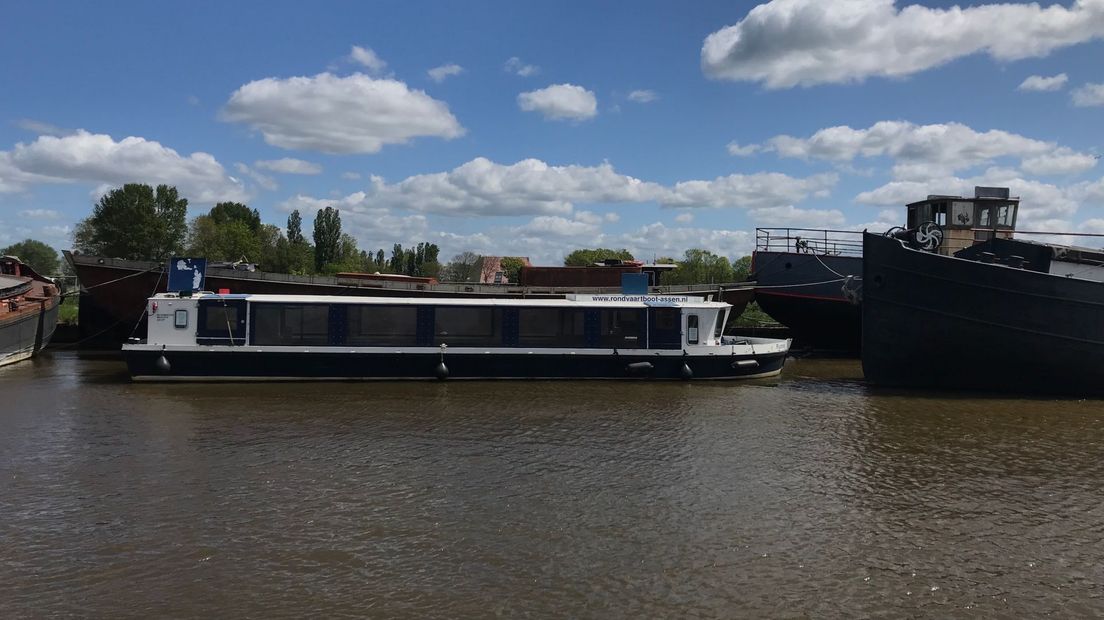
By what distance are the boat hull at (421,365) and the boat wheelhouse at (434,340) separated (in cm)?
3

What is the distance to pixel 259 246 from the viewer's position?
79750 millimetres

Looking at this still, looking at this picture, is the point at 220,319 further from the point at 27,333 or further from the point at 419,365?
the point at 27,333

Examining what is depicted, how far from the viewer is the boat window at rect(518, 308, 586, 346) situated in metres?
21.0

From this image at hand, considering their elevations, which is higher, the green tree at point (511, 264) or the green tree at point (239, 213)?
the green tree at point (239, 213)

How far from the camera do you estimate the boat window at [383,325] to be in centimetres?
2028

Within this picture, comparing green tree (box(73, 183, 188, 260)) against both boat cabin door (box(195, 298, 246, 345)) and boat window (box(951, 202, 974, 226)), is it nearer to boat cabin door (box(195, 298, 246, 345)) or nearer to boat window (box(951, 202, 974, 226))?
boat cabin door (box(195, 298, 246, 345))

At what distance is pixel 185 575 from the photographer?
23.8 feet

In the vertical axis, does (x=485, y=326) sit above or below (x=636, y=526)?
above

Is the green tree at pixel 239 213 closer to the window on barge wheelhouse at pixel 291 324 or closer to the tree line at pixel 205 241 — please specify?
the tree line at pixel 205 241

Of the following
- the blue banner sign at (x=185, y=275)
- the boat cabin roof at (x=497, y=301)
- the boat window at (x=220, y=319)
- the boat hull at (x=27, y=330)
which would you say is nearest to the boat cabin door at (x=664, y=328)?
the boat cabin roof at (x=497, y=301)

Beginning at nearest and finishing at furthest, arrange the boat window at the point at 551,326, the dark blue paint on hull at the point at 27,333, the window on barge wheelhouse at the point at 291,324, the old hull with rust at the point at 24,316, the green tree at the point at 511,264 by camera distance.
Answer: the window on barge wheelhouse at the point at 291,324 < the boat window at the point at 551,326 < the dark blue paint on hull at the point at 27,333 < the old hull with rust at the point at 24,316 < the green tree at the point at 511,264

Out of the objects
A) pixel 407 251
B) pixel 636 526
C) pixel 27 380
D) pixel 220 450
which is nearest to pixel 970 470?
pixel 636 526

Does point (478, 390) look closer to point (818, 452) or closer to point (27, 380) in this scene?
point (818, 452)

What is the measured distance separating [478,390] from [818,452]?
916 cm
